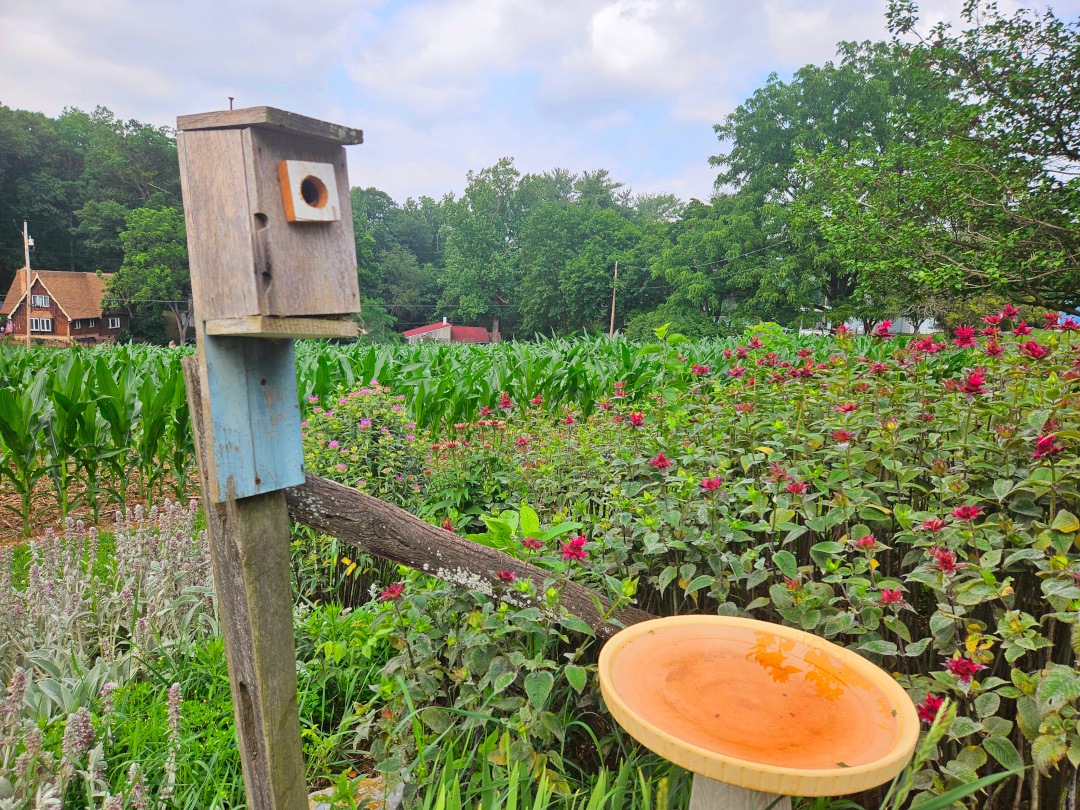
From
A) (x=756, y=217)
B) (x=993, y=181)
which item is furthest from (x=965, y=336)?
(x=756, y=217)

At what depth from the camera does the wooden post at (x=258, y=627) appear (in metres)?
1.28

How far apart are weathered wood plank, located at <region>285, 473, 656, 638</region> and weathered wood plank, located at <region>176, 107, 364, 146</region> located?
2.55ft

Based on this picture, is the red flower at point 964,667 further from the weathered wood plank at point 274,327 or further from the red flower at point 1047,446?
the weathered wood plank at point 274,327

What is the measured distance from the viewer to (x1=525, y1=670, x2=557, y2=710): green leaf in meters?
1.46

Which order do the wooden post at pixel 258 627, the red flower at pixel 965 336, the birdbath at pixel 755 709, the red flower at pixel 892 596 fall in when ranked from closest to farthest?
1. the birdbath at pixel 755 709
2. the wooden post at pixel 258 627
3. the red flower at pixel 892 596
4. the red flower at pixel 965 336

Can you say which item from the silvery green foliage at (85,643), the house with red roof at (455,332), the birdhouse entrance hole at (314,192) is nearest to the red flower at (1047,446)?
the birdhouse entrance hole at (314,192)

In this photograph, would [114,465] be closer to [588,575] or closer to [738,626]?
[588,575]

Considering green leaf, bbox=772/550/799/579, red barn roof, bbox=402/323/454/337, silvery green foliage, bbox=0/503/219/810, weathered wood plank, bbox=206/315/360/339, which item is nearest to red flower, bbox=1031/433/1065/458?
green leaf, bbox=772/550/799/579

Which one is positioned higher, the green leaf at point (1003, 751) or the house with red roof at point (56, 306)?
the house with red roof at point (56, 306)

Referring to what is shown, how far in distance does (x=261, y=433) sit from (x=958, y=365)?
5.93 metres

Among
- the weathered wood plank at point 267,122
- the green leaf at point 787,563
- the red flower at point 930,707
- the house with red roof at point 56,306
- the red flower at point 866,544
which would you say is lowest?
the red flower at point 930,707

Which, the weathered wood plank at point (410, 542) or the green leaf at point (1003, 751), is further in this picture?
the weathered wood plank at point (410, 542)

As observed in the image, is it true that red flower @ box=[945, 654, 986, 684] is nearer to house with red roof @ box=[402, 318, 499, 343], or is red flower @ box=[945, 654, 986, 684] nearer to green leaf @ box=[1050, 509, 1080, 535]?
green leaf @ box=[1050, 509, 1080, 535]

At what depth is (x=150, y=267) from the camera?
3956cm
